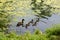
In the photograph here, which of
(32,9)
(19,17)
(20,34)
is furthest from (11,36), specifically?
(32,9)

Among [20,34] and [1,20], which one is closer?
[20,34]

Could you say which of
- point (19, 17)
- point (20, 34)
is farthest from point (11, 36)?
point (19, 17)

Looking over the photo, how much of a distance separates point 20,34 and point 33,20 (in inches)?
13.1

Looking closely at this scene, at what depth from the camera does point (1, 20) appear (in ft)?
10.3

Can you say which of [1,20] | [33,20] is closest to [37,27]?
[33,20]

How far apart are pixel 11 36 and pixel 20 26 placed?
1.27 ft

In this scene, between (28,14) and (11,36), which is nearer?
(11,36)

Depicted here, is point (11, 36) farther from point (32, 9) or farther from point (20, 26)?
point (32, 9)

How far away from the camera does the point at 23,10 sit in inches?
123

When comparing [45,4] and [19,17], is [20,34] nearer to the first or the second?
[19,17]

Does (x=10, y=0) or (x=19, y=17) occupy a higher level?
(x=10, y=0)

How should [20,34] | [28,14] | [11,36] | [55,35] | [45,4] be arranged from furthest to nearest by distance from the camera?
[45,4] → [28,14] → [20,34] → [11,36] → [55,35]

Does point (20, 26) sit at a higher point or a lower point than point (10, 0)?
lower

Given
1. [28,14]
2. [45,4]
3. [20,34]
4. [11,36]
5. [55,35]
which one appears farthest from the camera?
[45,4]
